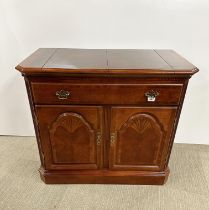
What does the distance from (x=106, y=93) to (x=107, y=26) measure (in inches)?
23.7

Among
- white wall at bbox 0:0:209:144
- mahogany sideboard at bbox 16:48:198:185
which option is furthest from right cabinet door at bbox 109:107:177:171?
white wall at bbox 0:0:209:144

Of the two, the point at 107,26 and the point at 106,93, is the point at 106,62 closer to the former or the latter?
the point at 106,93

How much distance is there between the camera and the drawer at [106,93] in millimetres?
1163

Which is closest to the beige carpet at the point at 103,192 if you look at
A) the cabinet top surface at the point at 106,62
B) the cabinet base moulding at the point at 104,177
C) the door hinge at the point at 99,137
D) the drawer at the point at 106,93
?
the cabinet base moulding at the point at 104,177

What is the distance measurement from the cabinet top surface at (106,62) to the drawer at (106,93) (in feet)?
0.29

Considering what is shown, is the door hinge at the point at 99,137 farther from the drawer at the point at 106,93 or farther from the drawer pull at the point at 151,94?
the drawer pull at the point at 151,94

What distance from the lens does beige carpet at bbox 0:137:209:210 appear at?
1374 mm

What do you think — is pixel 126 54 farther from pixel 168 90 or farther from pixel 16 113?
pixel 16 113

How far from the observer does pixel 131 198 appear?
1.42m

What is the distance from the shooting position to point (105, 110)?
4.07 ft

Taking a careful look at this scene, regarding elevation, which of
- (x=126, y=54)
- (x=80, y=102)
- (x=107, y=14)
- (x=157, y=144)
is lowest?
(x=157, y=144)

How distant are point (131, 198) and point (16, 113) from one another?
1.18 m

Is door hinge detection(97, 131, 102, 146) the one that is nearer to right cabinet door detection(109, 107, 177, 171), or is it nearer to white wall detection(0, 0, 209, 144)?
right cabinet door detection(109, 107, 177, 171)

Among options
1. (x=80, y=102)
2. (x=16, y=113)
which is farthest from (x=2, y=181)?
(x=80, y=102)
